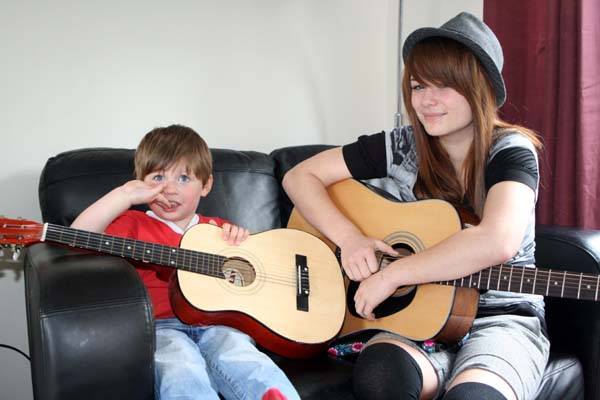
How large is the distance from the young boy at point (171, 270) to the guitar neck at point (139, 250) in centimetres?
11

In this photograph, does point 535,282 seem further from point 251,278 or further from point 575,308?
point 251,278

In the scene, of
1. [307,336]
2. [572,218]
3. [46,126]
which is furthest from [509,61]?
[46,126]

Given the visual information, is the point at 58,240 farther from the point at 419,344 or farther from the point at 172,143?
the point at 419,344

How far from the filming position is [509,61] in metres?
2.37

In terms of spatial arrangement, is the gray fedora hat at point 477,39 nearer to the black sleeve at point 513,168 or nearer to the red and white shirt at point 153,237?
the black sleeve at point 513,168

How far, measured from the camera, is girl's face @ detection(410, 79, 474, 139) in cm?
158

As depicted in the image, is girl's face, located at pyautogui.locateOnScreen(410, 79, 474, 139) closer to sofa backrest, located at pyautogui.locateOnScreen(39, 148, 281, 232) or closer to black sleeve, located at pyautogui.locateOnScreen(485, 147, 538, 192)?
black sleeve, located at pyautogui.locateOnScreen(485, 147, 538, 192)

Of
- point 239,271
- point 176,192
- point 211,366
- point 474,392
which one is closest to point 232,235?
point 239,271

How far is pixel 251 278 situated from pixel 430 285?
1.34ft

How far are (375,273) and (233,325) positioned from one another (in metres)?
0.35

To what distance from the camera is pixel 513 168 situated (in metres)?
1.49

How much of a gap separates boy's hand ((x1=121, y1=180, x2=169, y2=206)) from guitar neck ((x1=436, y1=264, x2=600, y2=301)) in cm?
69

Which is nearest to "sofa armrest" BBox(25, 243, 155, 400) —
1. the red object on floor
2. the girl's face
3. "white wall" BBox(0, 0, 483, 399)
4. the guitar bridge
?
the red object on floor

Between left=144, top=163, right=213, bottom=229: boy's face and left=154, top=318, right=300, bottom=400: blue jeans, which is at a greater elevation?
left=144, top=163, right=213, bottom=229: boy's face
